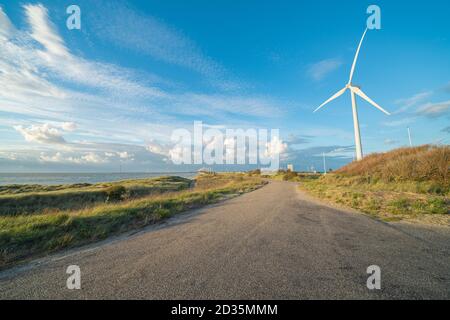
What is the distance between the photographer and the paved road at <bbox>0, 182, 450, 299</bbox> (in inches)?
136

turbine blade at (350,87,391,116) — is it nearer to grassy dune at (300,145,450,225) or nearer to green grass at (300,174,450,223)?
grassy dune at (300,145,450,225)

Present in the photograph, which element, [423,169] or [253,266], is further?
[423,169]

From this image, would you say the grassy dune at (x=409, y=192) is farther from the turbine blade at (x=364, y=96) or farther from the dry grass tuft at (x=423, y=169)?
the turbine blade at (x=364, y=96)

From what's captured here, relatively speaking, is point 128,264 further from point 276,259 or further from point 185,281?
point 276,259

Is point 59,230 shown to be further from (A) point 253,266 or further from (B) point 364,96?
(B) point 364,96

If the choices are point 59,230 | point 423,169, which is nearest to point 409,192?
point 423,169

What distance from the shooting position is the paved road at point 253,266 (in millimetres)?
3449

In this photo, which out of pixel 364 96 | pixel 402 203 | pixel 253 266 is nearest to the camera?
pixel 253 266

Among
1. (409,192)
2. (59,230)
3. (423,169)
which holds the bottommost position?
(59,230)

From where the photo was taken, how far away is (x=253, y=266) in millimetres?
4379

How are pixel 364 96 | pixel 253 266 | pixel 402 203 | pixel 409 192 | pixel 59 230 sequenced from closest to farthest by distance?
pixel 253 266 → pixel 59 230 → pixel 402 203 → pixel 409 192 → pixel 364 96

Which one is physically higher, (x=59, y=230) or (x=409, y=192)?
(x=409, y=192)

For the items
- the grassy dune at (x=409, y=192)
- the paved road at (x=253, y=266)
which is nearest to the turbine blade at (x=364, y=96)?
the grassy dune at (x=409, y=192)
